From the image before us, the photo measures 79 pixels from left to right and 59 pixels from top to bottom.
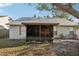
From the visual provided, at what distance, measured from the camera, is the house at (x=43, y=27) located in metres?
10.7

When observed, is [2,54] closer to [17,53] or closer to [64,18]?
[17,53]

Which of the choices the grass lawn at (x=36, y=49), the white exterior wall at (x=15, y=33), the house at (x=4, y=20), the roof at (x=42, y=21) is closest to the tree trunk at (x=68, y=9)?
the roof at (x=42, y=21)

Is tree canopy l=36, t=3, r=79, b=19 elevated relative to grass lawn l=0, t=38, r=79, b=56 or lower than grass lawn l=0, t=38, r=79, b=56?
elevated

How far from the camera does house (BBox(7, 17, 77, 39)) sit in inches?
423

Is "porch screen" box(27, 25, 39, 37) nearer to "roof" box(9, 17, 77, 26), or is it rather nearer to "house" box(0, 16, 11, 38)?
"roof" box(9, 17, 77, 26)

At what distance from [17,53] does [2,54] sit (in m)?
0.27

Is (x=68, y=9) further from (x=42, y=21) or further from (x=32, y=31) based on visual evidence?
(x=32, y=31)

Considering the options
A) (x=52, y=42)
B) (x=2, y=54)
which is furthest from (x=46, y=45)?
(x=2, y=54)

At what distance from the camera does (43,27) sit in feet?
35.3

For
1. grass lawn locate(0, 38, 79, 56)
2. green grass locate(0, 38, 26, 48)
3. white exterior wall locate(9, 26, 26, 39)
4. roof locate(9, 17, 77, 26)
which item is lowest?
grass lawn locate(0, 38, 79, 56)

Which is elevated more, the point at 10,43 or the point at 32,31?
the point at 32,31

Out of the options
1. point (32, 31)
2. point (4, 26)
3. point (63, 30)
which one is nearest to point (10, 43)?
point (4, 26)

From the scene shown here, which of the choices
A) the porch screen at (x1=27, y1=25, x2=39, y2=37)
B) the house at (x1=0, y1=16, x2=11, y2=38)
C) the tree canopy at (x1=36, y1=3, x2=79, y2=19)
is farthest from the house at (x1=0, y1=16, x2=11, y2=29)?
the tree canopy at (x1=36, y1=3, x2=79, y2=19)

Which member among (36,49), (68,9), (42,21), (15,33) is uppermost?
(68,9)
